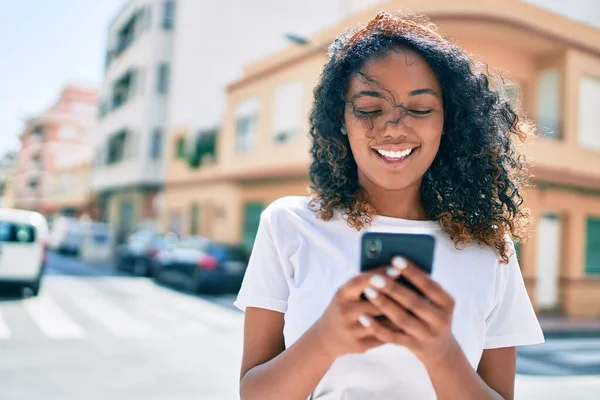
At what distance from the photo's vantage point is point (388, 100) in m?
1.30

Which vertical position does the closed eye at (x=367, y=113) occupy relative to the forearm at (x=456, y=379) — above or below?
above

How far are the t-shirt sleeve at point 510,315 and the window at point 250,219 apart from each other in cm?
1718

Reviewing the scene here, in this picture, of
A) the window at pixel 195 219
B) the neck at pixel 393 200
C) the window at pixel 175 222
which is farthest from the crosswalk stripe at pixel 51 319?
the window at pixel 175 222

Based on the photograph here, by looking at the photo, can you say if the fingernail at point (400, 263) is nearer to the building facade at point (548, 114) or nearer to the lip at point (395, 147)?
the lip at point (395, 147)

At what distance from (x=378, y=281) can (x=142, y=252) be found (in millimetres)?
17288

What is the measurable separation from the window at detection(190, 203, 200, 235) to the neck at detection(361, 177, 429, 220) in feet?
70.1

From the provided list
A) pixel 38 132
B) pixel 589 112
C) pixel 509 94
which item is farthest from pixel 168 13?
pixel 38 132

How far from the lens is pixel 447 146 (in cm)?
156

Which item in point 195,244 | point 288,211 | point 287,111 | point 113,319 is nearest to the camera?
point 288,211

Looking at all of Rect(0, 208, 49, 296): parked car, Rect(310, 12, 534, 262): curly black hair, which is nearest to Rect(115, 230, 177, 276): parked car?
Rect(0, 208, 49, 296): parked car

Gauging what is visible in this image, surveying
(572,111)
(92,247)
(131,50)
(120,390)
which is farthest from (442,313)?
(131,50)

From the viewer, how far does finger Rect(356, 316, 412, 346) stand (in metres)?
0.98

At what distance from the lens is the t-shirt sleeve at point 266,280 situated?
1305mm

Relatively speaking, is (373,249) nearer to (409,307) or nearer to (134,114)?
(409,307)
